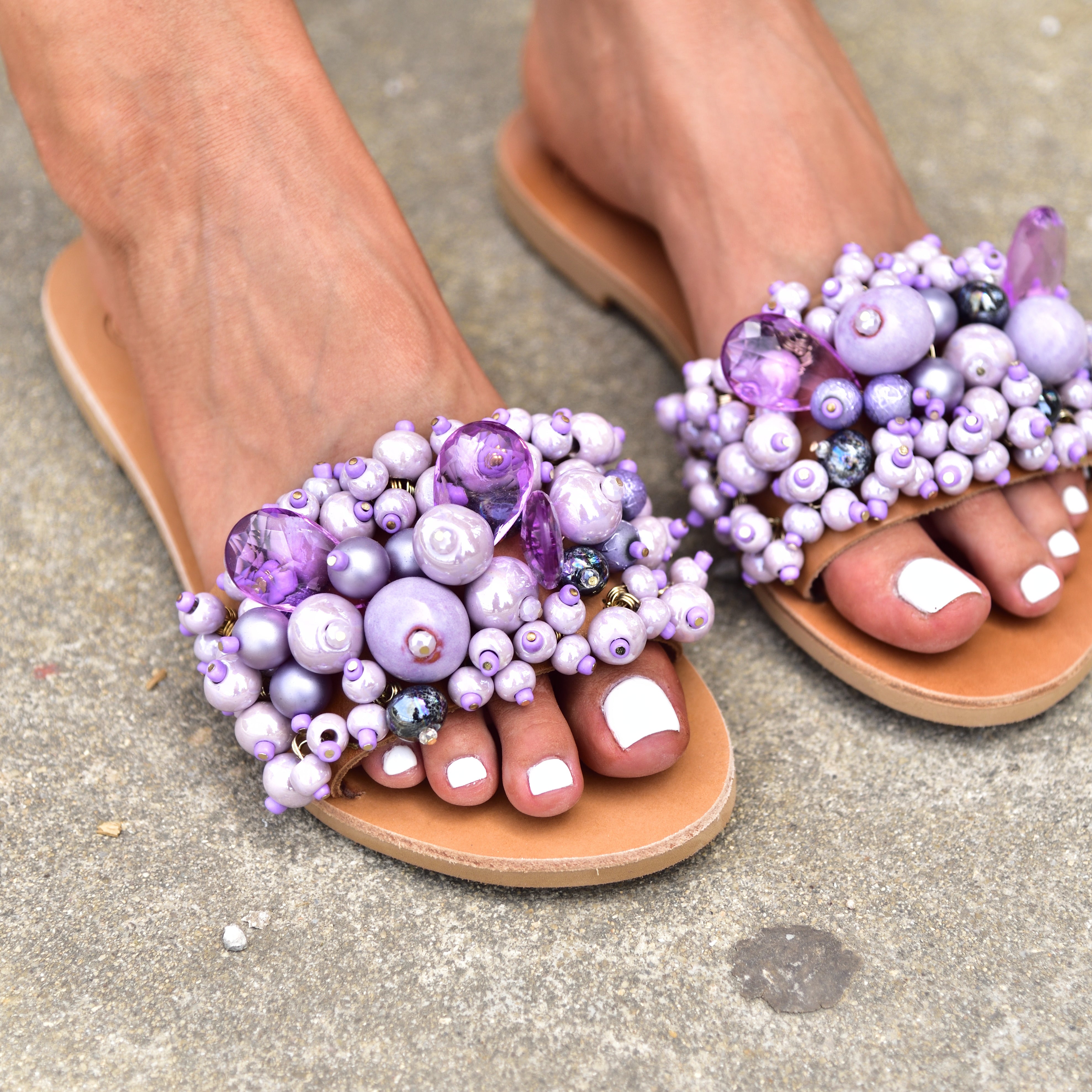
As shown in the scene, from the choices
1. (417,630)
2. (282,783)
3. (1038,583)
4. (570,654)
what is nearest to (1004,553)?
(1038,583)

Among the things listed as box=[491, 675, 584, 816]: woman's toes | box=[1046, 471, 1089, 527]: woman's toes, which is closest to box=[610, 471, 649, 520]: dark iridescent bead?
box=[491, 675, 584, 816]: woman's toes

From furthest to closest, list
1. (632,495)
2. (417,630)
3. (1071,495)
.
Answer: (1071,495) → (632,495) → (417,630)

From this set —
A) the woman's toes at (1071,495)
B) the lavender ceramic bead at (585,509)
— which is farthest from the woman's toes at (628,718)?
the woman's toes at (1071,495)

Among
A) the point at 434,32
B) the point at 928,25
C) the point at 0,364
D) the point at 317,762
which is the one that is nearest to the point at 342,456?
the point at 317,762

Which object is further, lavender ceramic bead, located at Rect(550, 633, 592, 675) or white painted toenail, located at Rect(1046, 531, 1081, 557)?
white painted toenail, located at Rect(1046, 531, 1081, 557)

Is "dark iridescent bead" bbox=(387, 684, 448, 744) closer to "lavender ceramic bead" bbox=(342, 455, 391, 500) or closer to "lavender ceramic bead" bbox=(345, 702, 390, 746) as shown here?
"lavender ceramic bead" bbox=(345, 702, 390, 746)

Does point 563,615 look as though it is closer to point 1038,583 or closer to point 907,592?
point 907,592

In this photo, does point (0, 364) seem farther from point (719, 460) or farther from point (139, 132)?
point (719, 460)
